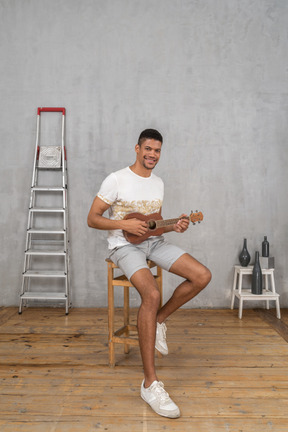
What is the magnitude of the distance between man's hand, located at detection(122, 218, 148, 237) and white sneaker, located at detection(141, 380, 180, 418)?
2.78 ft

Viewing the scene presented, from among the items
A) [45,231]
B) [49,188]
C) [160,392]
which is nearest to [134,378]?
[160,392]

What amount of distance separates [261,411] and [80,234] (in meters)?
2.33

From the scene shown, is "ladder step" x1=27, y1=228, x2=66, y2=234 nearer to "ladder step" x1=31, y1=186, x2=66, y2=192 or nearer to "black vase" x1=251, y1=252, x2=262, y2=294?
"ladder step" x1=31, y1=186, x2=66, y2=192

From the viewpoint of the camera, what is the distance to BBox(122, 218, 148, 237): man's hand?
2.22m

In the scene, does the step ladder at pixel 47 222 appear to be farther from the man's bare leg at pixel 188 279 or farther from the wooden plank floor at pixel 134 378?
the man's bare leg at pixel 188 279

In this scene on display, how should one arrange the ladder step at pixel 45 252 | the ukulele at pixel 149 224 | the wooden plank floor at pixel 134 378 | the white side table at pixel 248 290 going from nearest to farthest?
the wooden plank floor at pixel 134 378, the ukulele at pixel 149 224, the white side table at pixel 248 290, the ladder step at pixel 45 252

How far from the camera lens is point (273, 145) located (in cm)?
362

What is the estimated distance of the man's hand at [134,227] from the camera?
2.22m

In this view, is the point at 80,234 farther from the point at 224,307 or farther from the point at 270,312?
the point at 270,312

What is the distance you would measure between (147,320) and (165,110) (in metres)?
2.31

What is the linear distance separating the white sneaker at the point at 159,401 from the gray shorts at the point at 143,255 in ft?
1.98

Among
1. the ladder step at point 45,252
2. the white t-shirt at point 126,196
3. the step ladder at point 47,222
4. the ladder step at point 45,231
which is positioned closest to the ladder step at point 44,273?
the step ladder at point 47,222

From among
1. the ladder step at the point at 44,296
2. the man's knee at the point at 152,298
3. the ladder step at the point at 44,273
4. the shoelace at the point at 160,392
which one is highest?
the man's knee at the point at 152,298

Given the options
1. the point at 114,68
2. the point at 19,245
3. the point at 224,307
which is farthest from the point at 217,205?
the point at 19,245
